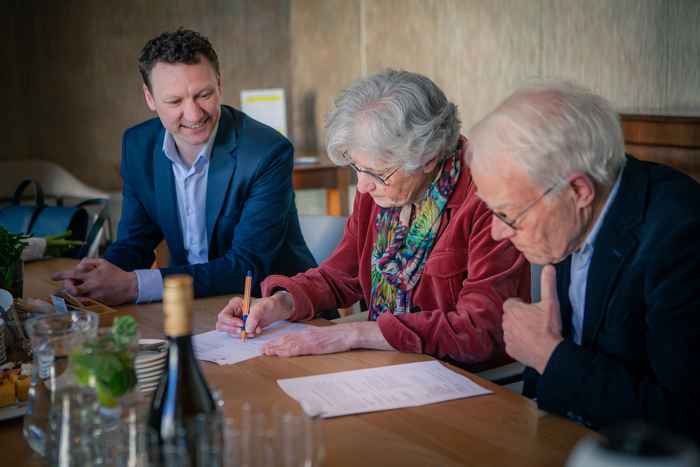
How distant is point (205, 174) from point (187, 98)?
262 mm

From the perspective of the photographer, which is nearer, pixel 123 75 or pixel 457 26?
pixel 457 26

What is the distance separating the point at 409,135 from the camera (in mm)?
2152

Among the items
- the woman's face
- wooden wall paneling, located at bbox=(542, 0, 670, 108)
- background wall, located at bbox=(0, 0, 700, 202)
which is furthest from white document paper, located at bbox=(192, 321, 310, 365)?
background wall, located at bbox=(0, 0, 700, 202)

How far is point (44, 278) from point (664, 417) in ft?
6.64

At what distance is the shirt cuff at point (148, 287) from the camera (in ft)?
8.03

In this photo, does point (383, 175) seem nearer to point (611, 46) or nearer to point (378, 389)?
point (378, 389)

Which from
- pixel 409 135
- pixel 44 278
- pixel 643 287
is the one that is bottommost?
pixel 44 278

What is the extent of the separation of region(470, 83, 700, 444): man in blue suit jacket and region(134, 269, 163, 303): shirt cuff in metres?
1.14

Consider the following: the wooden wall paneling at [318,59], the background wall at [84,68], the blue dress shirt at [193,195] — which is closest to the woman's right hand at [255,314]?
the blue dress shirt at [193,195]

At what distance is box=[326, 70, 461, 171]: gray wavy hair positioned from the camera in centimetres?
215

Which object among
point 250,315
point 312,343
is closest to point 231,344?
point 250,315

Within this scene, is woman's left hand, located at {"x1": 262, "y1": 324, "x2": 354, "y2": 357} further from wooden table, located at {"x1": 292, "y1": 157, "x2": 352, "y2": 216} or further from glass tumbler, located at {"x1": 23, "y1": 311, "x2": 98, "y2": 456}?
wooden table, located at {"x1": 292, "y1": 157, "x2": 352, "y2": 216}

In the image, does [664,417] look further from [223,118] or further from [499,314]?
[223,118]

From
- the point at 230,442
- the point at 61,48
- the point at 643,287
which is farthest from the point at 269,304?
the point at 61,48
